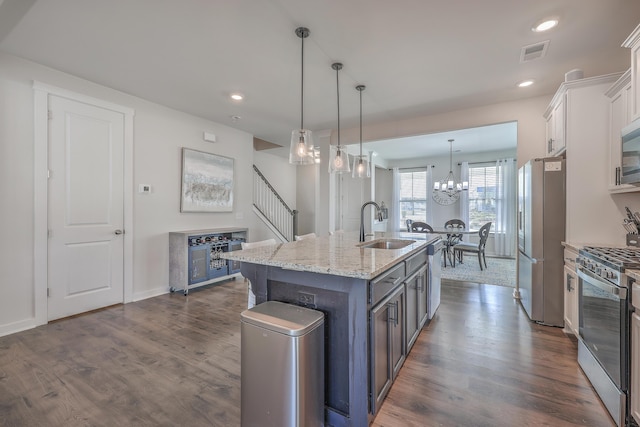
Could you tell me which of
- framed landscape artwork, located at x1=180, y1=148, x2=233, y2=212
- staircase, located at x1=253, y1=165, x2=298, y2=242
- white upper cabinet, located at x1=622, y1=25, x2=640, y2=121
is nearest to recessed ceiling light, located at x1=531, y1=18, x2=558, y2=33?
white upper cabinet, located at x1=622, y1=25, x2=640, y2=121

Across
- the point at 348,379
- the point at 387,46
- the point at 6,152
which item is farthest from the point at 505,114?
the point at 6,152

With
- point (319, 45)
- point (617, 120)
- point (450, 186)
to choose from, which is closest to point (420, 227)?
point (450, 186)

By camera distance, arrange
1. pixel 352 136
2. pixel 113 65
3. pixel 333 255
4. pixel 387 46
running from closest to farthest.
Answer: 1. pixel 333 255
2. pixel 387 46
3. pixel 113 65
4. pixel 352 136

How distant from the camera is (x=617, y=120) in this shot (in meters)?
2.50

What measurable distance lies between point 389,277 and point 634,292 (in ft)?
4.24

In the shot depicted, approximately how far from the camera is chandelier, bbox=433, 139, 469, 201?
697 centimetres

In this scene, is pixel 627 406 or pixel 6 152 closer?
pixel 627 406

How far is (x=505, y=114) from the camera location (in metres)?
3.92

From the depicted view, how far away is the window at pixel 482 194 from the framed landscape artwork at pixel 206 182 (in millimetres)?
6340

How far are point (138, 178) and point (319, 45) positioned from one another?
299 cm

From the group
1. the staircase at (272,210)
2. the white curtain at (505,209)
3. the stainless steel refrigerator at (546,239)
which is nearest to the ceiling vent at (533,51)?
the stainless steel refrigerator at (546,239)

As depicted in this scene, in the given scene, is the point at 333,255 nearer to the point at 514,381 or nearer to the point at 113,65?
the point at 514,381

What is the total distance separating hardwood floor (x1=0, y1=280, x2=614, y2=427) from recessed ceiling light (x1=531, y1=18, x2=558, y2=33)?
2.73 meters

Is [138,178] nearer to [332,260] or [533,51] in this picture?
[332,260]
